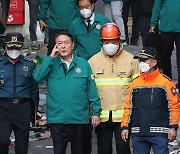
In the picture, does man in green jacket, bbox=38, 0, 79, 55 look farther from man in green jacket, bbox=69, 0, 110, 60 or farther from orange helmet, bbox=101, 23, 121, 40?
orange helmet, bbox=101, 23, 121, 40

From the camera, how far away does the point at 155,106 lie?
833cm

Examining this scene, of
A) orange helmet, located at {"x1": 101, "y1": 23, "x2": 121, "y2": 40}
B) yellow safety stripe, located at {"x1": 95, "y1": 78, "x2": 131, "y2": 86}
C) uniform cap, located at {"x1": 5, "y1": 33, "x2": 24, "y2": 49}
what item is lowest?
yellow safety stripe, located at {"x1": 95, "y1": 78, "x2": 131, "y2": 86}

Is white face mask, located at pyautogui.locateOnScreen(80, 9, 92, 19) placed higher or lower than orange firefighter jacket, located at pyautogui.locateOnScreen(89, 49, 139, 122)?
higher

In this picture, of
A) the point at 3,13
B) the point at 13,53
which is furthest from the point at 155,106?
the point at 3,13

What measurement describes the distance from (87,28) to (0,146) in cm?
218

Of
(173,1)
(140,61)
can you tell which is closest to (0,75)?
(140,61)

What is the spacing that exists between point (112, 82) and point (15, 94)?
1.11m

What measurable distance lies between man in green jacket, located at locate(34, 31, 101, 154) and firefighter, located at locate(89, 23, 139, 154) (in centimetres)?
22

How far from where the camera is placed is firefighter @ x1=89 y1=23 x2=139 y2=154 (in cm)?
891

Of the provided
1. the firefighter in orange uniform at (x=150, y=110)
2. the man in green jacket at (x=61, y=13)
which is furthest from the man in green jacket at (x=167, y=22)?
the firefighter in orange uniform at (x=150, y=110)

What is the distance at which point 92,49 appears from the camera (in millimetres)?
10172

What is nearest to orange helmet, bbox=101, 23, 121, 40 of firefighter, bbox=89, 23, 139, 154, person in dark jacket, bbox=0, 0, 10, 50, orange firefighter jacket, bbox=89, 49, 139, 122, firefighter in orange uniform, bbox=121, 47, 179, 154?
firefighter, bbox=89, 23, 139, 154

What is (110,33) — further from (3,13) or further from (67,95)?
(3,13)

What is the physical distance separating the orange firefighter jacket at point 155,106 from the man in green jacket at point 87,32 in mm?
1856
